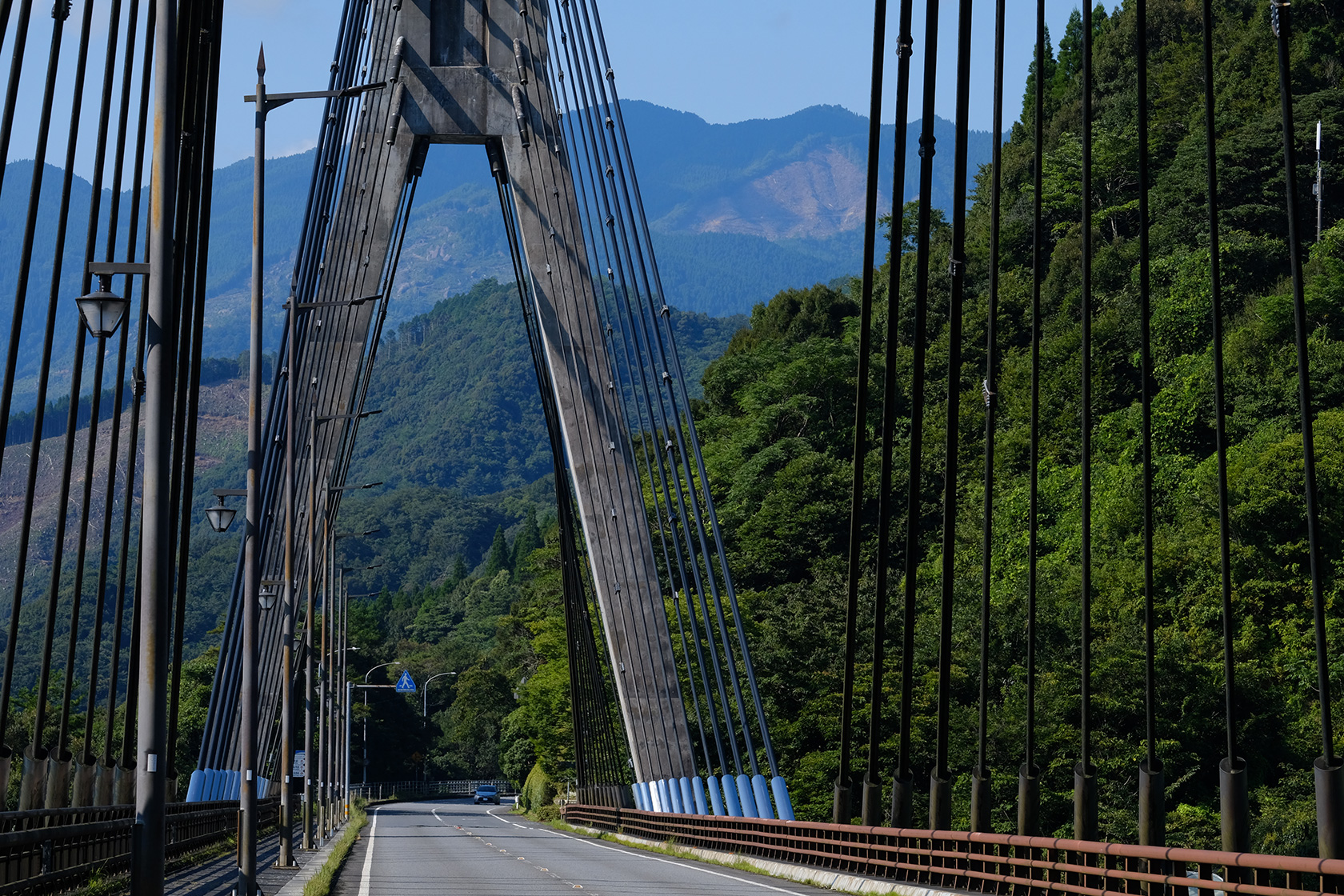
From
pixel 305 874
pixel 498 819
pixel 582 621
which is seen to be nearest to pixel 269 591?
pixel 305 874

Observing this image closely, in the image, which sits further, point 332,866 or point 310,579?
point 310,579

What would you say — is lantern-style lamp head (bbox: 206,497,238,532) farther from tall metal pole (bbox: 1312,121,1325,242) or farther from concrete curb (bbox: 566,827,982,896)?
tall metal pole (bbox: 1312,121,1325,242)

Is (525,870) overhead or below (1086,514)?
below

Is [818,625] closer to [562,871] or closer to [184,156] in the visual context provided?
[562,871]

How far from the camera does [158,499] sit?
12.5m

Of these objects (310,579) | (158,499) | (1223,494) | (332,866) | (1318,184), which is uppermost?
(1318,184)

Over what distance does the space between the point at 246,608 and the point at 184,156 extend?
5.44 m

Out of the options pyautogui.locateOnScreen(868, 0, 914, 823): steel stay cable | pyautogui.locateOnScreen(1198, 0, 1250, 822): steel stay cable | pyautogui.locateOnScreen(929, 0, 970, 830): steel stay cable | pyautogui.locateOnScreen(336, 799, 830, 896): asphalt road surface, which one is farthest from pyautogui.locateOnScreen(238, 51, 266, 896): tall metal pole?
pyautogui.locateOnScreen(1198, 0, 1250, 822): steel stay cable

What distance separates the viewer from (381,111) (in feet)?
110

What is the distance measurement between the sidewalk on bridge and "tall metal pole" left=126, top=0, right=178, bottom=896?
5.97 m

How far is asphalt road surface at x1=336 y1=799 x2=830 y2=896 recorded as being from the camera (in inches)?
873

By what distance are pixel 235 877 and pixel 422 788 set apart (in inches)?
4013

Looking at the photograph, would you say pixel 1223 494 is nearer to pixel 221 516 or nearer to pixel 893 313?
pixel 893 313

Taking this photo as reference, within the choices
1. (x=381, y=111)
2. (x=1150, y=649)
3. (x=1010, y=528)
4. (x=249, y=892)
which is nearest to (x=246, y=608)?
(x=249, y=892)
